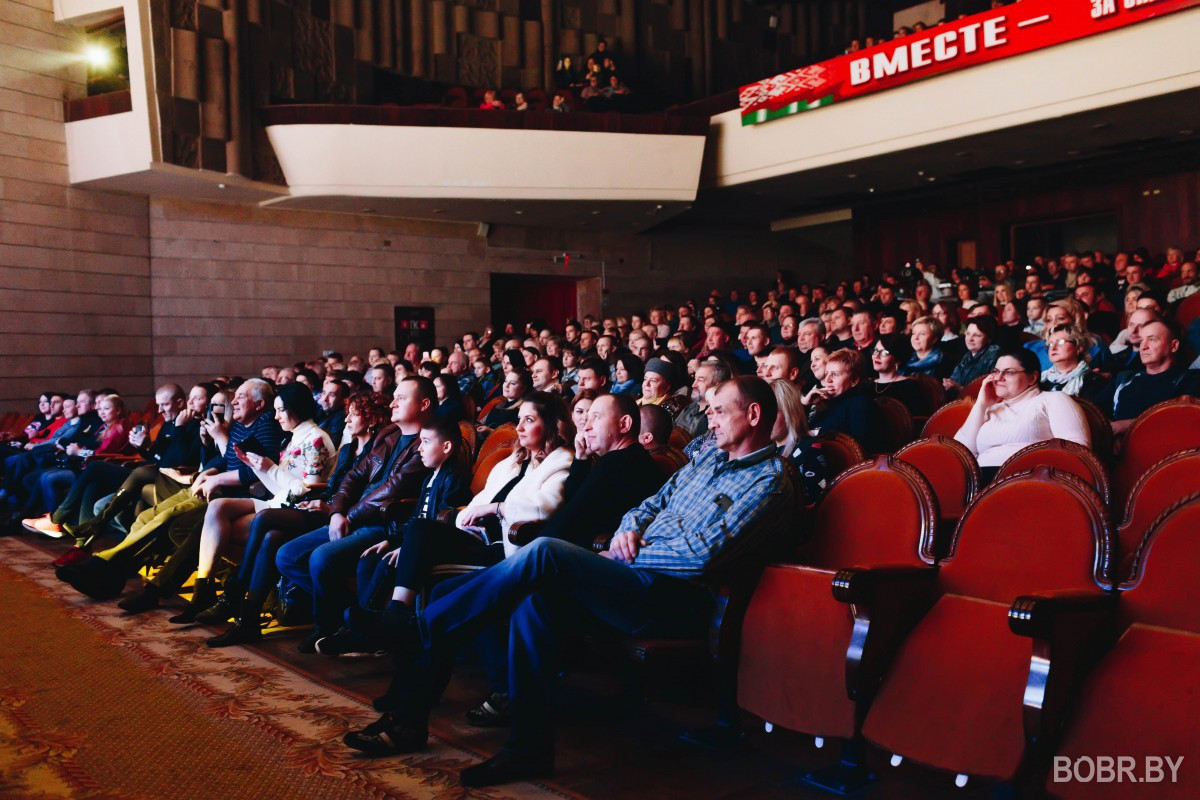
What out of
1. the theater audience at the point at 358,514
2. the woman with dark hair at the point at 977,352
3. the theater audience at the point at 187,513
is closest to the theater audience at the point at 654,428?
the theater audience at the point at 358,514

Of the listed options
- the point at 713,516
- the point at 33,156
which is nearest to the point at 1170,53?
the point at 713,516

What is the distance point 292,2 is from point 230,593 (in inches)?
338

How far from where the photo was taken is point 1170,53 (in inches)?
279

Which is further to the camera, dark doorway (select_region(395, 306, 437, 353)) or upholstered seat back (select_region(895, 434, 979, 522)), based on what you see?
dark doorway (select_region(395, 306, 437, 353))

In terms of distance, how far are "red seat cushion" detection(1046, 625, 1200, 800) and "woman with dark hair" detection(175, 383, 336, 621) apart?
2.64 meters

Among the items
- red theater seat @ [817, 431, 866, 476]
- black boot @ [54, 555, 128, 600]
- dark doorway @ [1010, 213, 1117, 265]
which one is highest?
dark doorway @ [1010, 213, 1117, 265]

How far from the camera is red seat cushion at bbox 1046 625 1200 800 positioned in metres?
1.41

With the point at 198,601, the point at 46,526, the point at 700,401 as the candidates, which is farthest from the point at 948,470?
the point at 46,526

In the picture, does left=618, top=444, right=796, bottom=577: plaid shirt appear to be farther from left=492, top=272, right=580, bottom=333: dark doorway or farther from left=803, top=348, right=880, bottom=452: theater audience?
left=492, top=272, right=580, bottom=333: dark doorway

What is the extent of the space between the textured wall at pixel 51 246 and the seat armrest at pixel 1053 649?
9830mm

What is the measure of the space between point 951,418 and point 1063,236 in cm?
952

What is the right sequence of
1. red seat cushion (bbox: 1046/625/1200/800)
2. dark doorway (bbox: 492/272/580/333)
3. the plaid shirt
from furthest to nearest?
dark doorway (bbox: 492/272/580/333) → the plaid shirt → red seat cushion (bbox: 1046/625/1200/800)

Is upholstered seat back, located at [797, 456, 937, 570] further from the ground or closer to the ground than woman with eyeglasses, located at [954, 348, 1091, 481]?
closer to the ground

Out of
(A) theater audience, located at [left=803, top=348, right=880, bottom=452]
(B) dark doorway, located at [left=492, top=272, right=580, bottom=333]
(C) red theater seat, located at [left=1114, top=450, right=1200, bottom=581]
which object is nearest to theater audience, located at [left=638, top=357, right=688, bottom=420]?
(A) theater audience, located at [left=803, top=348, right=880, bottom=452]
